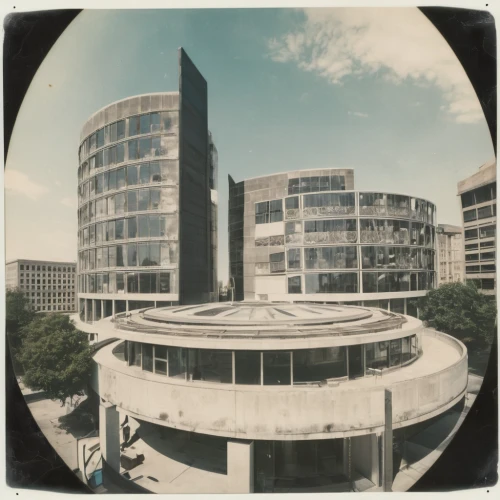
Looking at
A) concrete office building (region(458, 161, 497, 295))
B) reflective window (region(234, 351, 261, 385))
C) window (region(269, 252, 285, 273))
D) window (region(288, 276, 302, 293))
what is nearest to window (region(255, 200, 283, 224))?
window (region(269, 252, 285, 273))

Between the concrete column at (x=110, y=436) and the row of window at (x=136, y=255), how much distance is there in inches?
912

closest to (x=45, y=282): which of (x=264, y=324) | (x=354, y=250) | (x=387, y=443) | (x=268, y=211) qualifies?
(x=264, y=324)

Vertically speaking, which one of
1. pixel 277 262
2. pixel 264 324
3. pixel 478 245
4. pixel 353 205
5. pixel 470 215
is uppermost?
pixel 353 205

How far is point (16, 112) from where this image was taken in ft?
74.0

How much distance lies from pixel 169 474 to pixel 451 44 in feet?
101

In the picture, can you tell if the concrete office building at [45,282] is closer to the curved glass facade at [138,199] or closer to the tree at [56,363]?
the tree at [56,363]

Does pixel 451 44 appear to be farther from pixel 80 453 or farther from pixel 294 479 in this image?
pixel 80 453

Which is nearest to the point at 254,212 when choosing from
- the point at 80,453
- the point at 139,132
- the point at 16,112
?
the point at 139,132

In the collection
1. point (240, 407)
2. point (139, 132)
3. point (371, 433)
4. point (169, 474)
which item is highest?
point (139, 132)

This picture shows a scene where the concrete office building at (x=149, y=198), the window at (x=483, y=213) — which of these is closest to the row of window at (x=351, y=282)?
the window at (x=483, y=213)

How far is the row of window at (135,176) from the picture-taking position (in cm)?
4250

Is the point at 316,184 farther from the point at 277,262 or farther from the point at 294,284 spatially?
the point at 294,284

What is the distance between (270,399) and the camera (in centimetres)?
1697

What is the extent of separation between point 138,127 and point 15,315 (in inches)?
1087
